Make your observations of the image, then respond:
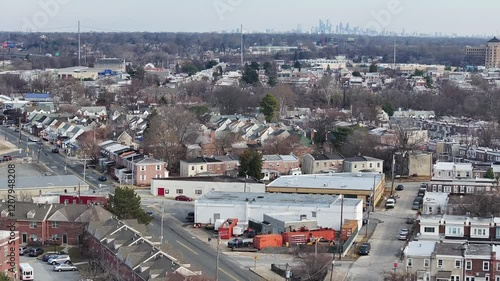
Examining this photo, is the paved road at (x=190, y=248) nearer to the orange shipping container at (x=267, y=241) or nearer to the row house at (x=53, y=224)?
the orange shipping container at (x=267, y=241)

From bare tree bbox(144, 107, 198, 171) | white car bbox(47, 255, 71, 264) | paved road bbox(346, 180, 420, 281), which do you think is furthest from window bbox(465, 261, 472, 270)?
bare tree bbox(144, 107, 198, 171)

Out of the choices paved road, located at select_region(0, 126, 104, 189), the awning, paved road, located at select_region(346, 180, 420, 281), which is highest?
the awning

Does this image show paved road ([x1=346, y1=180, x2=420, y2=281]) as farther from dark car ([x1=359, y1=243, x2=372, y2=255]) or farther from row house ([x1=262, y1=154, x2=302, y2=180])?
row house ([x1=262, y1=154, x2=302, y2=180])

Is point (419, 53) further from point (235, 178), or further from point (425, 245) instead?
point (425, 245)

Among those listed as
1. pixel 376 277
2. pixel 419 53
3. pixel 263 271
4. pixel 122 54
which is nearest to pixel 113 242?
pixel 263 271

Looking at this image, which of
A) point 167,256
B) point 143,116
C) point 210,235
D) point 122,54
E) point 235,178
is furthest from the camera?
point 122,54

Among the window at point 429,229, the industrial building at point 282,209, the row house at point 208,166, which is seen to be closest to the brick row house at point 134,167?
the row house at point 208,166

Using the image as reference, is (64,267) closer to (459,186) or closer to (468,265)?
(468,265)
